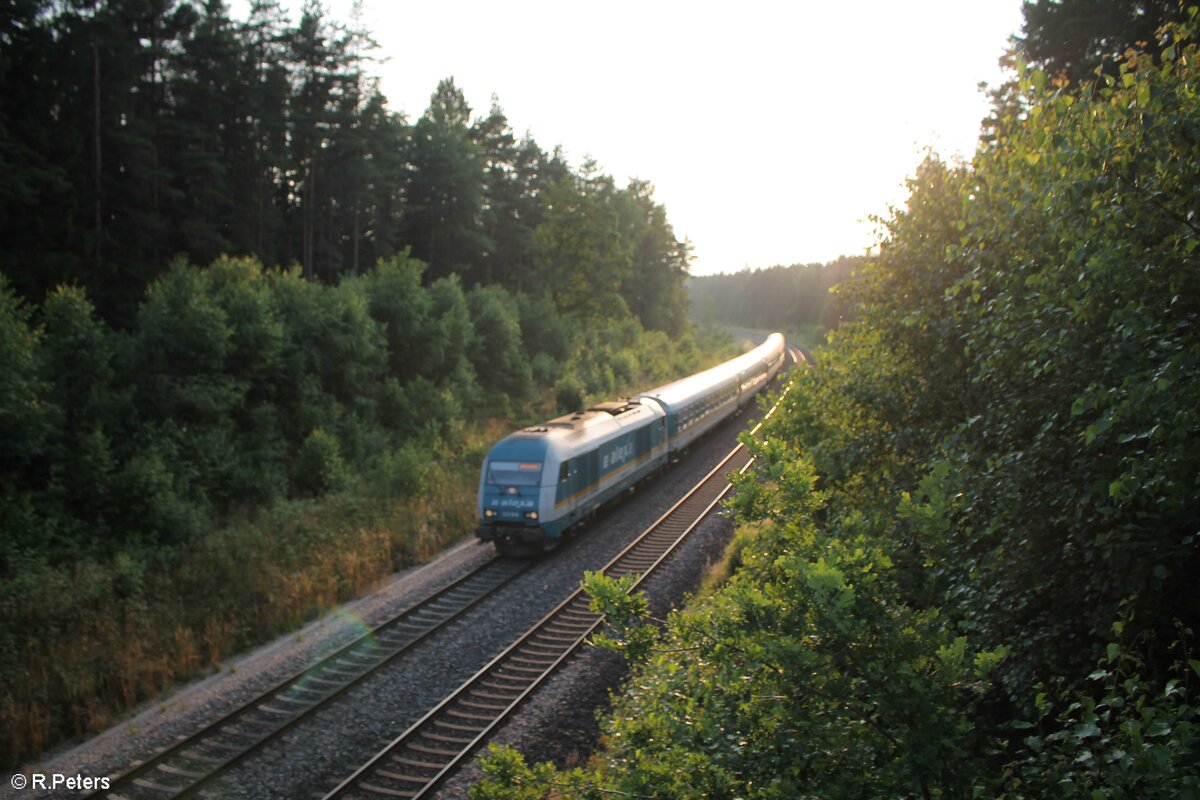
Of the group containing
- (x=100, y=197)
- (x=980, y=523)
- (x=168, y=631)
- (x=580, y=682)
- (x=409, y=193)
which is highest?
(x=409, y=193)

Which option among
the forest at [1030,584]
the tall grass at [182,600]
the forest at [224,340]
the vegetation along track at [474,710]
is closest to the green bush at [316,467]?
the forest at [224,340]

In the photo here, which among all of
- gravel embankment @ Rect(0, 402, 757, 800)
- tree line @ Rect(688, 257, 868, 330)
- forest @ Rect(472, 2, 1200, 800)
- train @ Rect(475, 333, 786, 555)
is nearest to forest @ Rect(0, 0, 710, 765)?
gravel embankment @ Rect(0, 402, 757, 800)

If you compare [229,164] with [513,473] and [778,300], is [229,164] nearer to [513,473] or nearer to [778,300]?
[513,473]

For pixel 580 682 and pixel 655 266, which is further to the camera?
pixel 655 266

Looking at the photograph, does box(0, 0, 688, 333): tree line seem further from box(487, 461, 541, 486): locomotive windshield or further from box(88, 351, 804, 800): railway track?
box(88, 351, 804, 800): railway track

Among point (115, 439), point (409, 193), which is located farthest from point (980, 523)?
point (409, 193)

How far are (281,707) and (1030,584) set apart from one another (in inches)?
390

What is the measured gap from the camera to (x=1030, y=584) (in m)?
5.76

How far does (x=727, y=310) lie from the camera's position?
173 m

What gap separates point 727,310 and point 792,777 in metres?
171

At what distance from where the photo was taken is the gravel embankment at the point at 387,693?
9828 mm

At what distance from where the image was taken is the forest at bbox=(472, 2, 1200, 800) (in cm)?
414

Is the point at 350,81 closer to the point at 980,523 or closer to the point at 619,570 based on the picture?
the point at 619,570

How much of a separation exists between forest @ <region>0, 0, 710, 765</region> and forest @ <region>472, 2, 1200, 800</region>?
1019 cm
